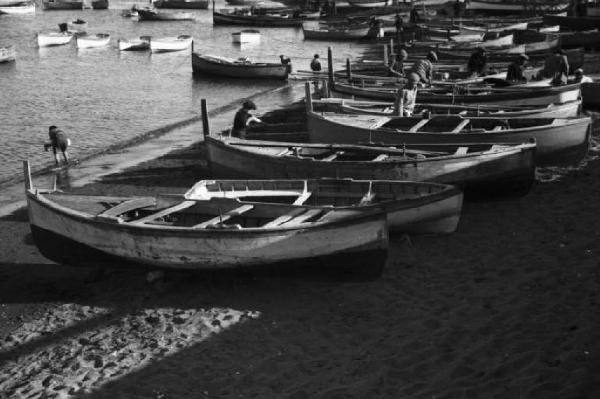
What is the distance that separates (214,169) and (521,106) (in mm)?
7658

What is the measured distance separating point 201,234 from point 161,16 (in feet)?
202

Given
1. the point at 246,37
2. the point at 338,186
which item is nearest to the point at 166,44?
the point at 246,37

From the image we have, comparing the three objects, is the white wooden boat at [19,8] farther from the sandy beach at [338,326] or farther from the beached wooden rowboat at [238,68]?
the sandy beach at [338,326]

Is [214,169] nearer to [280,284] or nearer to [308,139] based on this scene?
[308,139]

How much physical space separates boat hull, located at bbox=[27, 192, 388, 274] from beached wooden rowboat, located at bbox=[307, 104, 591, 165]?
5.79 m

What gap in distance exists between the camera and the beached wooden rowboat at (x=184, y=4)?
7931 cm

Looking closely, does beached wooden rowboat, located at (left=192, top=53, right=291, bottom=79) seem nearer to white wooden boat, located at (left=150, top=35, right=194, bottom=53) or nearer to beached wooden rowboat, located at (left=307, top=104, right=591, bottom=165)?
white wooden boat, located at (left=150, top=35, right=194, bottom=53)

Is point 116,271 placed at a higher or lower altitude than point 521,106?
lower

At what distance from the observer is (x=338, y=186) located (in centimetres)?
1313

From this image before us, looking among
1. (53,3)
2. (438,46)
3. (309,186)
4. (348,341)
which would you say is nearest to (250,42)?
(438,46)

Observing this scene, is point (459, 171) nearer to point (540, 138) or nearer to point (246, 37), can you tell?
point (540, 138)

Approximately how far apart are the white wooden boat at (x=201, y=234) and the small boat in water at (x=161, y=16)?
58.9 metres

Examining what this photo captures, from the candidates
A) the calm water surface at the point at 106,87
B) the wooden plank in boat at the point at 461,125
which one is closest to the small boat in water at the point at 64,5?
the calm water surface at the point at 106,87

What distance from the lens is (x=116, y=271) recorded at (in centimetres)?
1260
